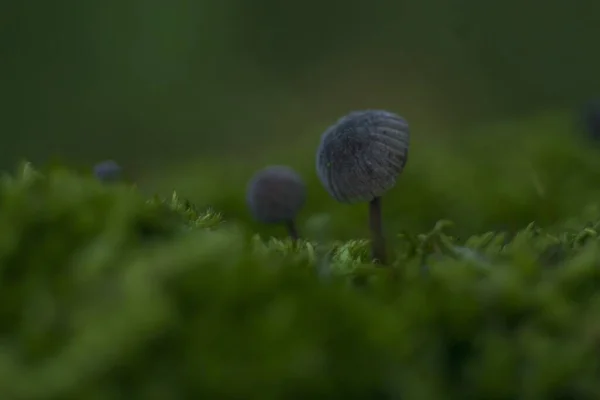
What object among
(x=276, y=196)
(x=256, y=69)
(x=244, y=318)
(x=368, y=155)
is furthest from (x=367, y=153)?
(x=256, y=69)

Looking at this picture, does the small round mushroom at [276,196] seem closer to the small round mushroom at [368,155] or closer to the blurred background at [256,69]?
the small round mushroom at [368,155]

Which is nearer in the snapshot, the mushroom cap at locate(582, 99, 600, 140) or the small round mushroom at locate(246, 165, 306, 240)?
the small round mushroom at locate(246, 165, 306, 240)

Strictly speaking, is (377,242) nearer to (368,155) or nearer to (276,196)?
(368,155)

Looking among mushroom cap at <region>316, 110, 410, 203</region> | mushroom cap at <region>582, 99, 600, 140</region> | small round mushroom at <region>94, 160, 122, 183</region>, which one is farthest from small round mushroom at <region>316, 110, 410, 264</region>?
mushroom cap at <region>582, 99, 600, 140</region>

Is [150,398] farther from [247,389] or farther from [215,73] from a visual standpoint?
[215,73]

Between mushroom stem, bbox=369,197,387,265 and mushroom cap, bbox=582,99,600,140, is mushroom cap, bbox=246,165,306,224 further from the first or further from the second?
mushroom cap, bbox=582,99,600,140

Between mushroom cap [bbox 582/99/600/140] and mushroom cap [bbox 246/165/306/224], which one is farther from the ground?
mushroom cap [bbox 582/99/600/140]
